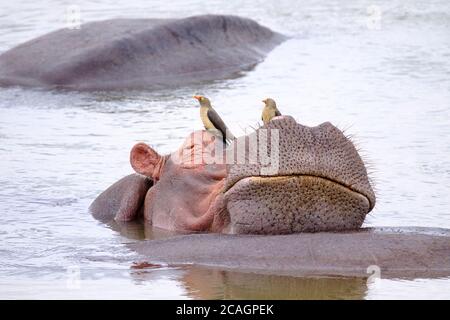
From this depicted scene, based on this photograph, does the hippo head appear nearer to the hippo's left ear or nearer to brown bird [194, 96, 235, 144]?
the hippo's left ear

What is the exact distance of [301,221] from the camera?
4.88 metres

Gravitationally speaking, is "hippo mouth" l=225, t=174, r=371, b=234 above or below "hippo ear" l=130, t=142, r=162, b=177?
below

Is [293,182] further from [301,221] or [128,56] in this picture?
[128,56]

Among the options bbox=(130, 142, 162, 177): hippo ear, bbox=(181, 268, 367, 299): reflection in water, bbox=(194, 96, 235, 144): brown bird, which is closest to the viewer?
bbox=(181, 268, 367, 299): reflection in water

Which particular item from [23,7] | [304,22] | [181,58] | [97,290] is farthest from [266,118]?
[23,7]

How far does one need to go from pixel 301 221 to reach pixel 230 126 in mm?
3499

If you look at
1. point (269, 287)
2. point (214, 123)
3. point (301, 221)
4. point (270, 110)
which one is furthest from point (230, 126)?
point (269, 287)

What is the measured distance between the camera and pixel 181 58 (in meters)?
10.6

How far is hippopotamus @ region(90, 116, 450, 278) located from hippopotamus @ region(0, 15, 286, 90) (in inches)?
200

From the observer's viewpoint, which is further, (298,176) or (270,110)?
(270,110)

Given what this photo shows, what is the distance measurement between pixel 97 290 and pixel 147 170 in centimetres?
116

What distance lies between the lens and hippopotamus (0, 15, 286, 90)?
32.8 ft

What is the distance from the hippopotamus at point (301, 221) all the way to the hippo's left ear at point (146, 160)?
0.69m

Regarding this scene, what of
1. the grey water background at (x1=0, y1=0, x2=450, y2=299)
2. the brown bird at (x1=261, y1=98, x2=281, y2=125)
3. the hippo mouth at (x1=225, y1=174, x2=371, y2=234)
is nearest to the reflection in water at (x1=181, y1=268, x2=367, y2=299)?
the grey water background at (x1=0, y1=0, x2=450, y2=299)
